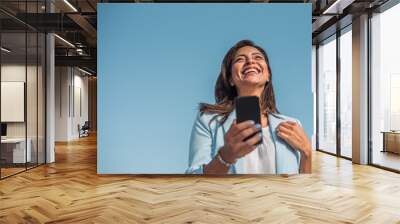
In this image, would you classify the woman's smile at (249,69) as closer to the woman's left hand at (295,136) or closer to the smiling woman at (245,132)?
the smiling woman at (245,132)

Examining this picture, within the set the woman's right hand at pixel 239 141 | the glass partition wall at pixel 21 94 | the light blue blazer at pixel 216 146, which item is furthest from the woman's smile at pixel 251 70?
the glass partition wall at pixel 21 94

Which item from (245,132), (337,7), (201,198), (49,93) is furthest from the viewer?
(49,93)

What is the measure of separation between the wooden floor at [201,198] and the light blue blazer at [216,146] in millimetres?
198

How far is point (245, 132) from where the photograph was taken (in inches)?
254

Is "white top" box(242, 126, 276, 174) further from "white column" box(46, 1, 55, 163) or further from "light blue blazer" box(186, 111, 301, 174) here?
"white column" box(46, 1, 55, 163)

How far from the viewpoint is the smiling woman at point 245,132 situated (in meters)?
6.48

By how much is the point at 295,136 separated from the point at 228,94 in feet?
4.48

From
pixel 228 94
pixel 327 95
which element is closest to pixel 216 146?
pixel 228 94

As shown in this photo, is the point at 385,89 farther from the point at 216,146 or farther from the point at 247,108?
the point at 216,146

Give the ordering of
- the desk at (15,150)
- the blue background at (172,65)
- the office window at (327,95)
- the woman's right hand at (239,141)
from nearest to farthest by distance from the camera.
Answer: the woman's right hand at (239,141), the blue background at (172,65), the desk at (15,150), the office window at (327,95)

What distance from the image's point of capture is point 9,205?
4684 mm

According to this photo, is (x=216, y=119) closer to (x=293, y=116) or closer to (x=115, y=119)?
(x=293, y=116)

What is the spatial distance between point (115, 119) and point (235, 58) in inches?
92.1

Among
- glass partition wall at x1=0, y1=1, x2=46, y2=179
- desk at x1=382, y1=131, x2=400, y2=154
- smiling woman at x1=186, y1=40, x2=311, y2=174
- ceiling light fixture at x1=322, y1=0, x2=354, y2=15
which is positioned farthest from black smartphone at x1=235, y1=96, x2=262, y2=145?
glass partition wall at x1=0, y1=1, x2=46, y2=179
